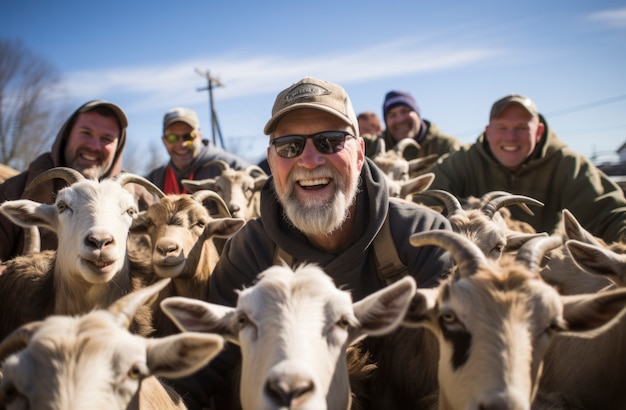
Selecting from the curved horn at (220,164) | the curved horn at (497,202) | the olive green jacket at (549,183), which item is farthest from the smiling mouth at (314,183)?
the curved horn at (220,164)

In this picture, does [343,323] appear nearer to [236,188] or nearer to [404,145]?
[236,188]

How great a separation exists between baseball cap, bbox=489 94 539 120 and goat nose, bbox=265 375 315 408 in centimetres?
690

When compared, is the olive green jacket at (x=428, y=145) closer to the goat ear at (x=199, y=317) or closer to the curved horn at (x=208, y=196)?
the curved horn at (x=208, y=196)

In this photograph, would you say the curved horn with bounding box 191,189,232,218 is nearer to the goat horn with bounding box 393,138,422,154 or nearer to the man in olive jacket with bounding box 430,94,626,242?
the man in olive jacket with bounding box 430,94,626,242

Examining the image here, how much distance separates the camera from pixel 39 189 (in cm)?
641

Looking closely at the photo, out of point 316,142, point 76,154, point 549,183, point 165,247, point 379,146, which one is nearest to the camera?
point 316,142

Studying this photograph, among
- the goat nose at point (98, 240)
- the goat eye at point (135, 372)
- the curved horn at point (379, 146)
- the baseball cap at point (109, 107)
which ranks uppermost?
the baseball cap at point (109, 107)

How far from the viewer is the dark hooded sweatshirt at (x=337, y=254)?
13.7 ft

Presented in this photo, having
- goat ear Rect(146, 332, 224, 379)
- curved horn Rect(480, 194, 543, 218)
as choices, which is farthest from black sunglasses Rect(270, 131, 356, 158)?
curved horn Rect(480, 194, 543, 218)

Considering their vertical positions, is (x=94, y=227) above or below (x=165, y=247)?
above

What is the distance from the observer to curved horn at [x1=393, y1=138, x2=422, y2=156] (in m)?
10.6

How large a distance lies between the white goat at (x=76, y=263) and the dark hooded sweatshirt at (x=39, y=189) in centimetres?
116

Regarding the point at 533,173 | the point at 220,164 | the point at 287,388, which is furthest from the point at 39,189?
the point at 533,173

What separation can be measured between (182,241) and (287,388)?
338 centimetres
